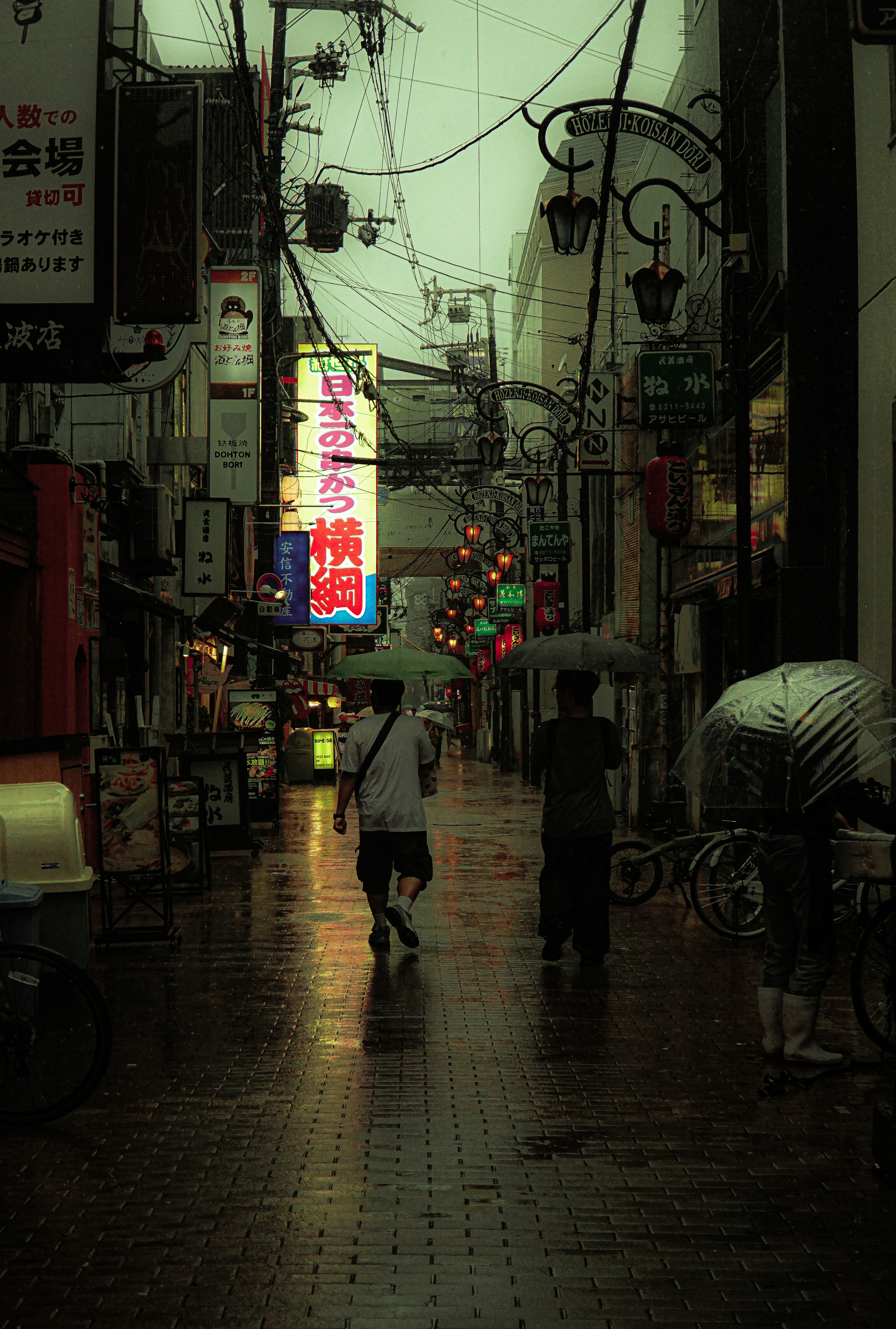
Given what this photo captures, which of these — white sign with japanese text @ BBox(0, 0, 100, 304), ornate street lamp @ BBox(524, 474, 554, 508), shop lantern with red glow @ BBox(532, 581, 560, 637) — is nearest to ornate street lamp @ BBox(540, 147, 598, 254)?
white sign with japanese text @ BBox(0, 0, 100, 304)

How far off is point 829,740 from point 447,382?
43330 millimetres

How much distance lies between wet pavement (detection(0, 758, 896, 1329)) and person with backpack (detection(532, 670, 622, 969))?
35 centimetres

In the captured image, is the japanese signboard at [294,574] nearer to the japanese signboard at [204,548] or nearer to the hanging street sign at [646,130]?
the japanese signboard at [204,548]

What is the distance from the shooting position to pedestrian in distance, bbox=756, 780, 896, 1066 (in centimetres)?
724

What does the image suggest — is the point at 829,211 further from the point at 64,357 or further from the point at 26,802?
the point at 26,802

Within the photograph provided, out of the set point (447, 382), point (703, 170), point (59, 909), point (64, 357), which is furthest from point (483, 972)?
point (447, 382)

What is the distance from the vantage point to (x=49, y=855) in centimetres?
867

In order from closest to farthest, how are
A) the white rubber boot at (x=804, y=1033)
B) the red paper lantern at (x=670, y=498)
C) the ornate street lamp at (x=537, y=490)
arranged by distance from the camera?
the white rubber boot at (x=804, y=1033) < the red paper lantern at (x=670, y=498) < the ornate street lamp at (x=537, y=490)

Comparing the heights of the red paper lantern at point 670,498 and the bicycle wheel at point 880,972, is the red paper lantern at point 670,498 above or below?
above

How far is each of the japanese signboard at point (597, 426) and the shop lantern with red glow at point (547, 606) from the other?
962 centimetres

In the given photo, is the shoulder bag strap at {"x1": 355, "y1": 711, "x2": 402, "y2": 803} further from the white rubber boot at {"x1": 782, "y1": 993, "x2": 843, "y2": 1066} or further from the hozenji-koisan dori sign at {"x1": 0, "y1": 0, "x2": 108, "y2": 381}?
the white rubber boot at {"x1": 782, "y1": 993, "x2": 843, "y2": 1066}

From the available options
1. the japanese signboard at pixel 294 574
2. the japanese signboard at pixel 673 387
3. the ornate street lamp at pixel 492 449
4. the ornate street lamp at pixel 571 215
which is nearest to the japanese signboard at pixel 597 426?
the ornate street lamp at pixel 492 449

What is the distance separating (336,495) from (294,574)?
3010 mm

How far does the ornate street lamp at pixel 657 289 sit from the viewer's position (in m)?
15.1
